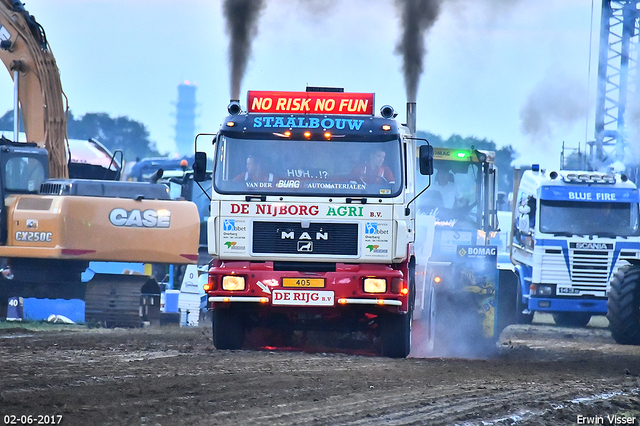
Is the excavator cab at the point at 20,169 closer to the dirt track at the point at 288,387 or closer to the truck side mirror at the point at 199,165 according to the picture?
the dirt track at the point at 288,387

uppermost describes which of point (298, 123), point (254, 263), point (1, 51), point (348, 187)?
point (1, 51)

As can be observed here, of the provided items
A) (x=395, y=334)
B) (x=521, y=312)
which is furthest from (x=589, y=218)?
(x=395, y=334)

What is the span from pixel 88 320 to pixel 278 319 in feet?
22.3

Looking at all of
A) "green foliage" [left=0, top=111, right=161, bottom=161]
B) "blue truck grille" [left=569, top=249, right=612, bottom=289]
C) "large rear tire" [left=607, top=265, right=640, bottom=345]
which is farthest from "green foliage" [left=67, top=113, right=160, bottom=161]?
"large rear tire" [left=607, top=265, right=640, bottom=345]

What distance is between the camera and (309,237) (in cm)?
1286

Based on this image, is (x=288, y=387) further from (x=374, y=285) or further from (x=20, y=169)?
(x=20, y=169)

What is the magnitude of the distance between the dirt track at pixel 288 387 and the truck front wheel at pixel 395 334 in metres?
0.39

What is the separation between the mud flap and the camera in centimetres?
1925

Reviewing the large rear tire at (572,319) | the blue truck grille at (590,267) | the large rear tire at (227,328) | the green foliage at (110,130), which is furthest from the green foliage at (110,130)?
the large rear tire at (227,328)

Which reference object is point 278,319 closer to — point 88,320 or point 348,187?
point 348,187

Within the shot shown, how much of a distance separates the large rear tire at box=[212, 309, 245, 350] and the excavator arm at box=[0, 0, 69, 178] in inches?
286

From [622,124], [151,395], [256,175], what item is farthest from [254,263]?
[622,124]

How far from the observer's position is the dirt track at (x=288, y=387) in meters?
8.38

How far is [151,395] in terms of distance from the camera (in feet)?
29.7
